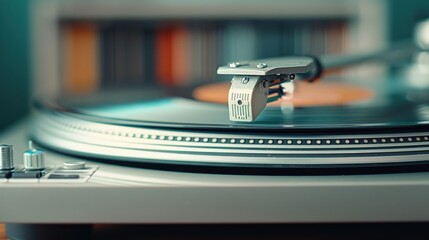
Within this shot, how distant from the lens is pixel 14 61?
6.73 ft

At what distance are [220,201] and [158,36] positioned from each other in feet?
4.70

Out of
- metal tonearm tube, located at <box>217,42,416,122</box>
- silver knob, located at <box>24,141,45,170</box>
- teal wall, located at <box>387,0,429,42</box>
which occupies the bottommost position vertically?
silver knob, located at <box>24,141,45,170</box>

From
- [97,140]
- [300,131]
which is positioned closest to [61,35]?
[97,140]

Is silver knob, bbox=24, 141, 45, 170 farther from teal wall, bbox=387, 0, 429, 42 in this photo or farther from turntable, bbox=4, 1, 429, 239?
teal wall, bbox=387, 0, 429, 42

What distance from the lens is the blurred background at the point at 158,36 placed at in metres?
1.88

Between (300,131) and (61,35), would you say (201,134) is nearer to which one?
(300,131)

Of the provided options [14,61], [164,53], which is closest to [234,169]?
[164,53]

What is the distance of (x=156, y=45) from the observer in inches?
78.1

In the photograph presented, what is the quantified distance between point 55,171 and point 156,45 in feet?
4.50

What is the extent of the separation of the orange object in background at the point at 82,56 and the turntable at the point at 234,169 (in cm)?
125

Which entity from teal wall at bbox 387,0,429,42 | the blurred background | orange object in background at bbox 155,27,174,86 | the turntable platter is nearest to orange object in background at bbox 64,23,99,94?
the blurred background

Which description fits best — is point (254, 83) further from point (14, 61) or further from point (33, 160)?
point (14, 61)

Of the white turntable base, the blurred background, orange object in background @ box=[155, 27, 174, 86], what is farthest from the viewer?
orange object in background @ box=[155, 27, 174, 86]

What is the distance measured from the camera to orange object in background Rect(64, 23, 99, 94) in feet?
6.43
